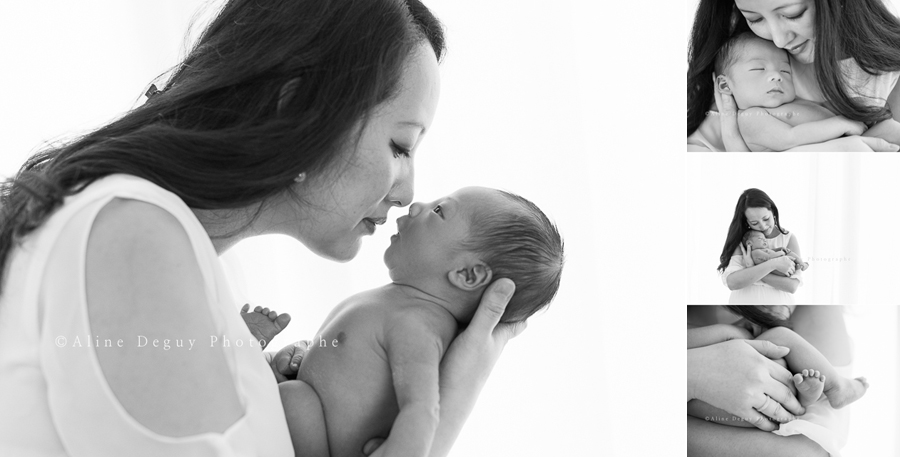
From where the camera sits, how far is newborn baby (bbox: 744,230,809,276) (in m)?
1.73

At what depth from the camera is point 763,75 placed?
1.71 m

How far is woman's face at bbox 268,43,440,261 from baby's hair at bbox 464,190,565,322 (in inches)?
8.1

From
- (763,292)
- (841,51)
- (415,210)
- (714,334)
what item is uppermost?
(841,51)

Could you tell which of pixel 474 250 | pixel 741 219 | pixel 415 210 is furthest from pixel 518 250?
pixel 741 219

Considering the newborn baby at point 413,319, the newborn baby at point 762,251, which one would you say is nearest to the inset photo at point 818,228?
the newborn baby at point 762,251

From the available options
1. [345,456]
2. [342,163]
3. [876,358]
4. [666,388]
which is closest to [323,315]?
[666,388]

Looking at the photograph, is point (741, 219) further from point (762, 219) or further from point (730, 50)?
point (730, 50)

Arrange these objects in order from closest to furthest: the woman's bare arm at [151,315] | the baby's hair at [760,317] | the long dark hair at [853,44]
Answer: the woman's bare arm at [151,315]
the long dark hair at [853,44]
the baby's hair at [760,317]

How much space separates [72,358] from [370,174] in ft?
1.38

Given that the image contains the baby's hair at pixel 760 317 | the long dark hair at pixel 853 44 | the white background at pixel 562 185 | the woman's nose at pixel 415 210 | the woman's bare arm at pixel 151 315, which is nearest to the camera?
the woman's bare arm at pixel 151 315

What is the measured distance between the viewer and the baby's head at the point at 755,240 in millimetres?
1738

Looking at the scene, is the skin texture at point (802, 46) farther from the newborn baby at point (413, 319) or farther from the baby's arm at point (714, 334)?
the newborn baby at point (413, 319)

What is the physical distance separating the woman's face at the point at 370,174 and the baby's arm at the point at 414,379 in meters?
0.17

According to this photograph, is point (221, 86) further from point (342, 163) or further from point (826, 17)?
point (826, 17)
